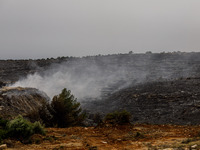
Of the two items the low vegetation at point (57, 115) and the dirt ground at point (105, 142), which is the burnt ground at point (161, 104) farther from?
the dirt ground at point (105, 142)

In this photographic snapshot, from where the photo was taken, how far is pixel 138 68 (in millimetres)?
35375

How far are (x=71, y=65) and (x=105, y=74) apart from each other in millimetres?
9302

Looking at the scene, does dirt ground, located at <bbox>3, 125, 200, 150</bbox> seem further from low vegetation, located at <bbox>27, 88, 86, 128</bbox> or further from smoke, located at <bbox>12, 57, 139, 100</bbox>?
smoke, located at <bbox>12, 57, 139, 100</bbox>

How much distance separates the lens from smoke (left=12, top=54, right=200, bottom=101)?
2789 centimetres

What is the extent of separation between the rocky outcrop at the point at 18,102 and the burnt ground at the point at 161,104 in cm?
540

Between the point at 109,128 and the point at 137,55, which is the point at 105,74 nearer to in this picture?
the point at 137,55

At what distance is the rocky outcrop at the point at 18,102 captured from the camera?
1300cm

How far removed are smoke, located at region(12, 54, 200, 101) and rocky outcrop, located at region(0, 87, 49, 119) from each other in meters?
7.18

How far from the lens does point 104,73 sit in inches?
1410

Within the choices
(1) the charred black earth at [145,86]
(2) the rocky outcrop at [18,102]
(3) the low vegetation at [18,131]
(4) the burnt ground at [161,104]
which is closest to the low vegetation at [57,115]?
(2) the rocky outcrop at [18,102]

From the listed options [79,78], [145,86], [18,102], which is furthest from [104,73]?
[18,102]

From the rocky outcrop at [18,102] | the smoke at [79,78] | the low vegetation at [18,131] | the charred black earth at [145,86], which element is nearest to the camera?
the low vegetation at [18,131]

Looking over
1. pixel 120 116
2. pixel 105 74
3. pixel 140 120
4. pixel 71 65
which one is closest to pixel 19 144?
pixel 120 116

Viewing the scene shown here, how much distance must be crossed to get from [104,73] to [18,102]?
22.3 meters
